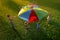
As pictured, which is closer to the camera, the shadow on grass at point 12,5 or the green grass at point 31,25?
the green grass at point 31,25

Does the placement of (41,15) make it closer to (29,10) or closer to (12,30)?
(29,10)

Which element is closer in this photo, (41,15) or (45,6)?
(41,15)

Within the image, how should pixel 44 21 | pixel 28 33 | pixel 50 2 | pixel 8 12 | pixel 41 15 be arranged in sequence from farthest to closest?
pixel 50 2 < pixel 8 12 < pixel 44 21 < pixel 28 33 < pixel 41 15

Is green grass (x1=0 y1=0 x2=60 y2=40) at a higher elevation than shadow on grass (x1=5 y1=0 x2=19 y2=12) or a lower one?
lower

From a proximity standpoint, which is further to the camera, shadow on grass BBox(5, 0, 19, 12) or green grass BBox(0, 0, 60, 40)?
shadow on grass BBox(5, 0, 19, 12)

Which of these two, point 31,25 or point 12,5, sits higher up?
point 12,5

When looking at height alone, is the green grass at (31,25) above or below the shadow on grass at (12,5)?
below

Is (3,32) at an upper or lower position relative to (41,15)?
lower

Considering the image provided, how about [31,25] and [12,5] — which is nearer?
[31,25]

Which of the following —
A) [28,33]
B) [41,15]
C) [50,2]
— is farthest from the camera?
[50,2]

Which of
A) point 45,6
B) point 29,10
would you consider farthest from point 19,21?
point 45,6

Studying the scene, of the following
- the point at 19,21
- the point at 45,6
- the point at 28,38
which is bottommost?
the point at 28,38
